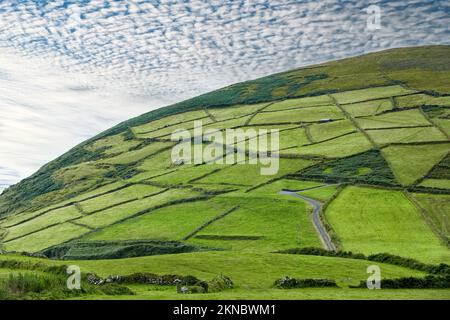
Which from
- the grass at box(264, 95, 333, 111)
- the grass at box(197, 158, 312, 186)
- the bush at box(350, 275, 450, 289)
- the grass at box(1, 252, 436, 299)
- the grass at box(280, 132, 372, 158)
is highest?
the grass at box(264, 95, 333, 111)

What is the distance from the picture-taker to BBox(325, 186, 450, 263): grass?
212 ft

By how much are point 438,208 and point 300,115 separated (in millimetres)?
81276

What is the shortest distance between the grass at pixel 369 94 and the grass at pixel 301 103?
4.31 meters

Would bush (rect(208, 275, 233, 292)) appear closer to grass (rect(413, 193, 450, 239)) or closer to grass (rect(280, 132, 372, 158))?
grass (rect(413, 193, 450, 239))

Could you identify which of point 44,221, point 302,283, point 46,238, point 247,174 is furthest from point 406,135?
point 302,283

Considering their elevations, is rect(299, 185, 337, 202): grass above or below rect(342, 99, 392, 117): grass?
below

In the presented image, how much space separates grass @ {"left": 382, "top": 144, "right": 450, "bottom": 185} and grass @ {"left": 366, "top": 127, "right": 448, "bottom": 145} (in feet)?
13.0

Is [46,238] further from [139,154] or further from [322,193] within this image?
[139,154]

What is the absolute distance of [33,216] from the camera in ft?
432

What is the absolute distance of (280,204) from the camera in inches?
3556

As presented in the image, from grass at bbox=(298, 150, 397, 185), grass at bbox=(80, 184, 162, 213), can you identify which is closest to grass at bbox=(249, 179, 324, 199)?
grass at bbox=(298, 150, 397, 185)

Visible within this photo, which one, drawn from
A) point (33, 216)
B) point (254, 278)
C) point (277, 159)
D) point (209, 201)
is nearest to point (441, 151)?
point (277, 159)

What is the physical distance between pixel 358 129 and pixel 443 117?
22.8 metres

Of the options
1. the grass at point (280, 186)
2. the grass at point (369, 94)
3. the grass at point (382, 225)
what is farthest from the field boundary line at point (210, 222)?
the grass at point (369, 94)
